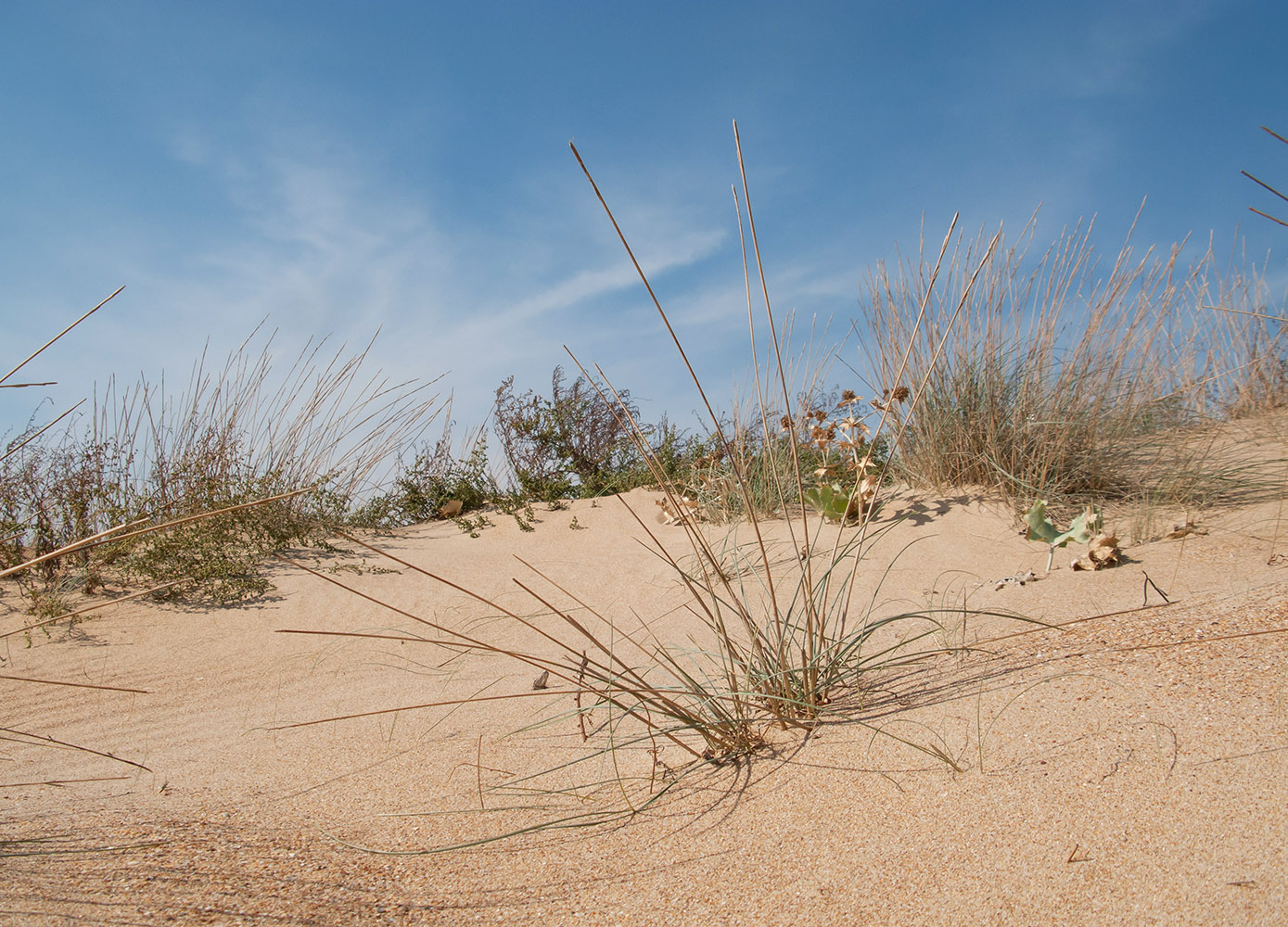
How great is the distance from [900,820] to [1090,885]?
29 cm

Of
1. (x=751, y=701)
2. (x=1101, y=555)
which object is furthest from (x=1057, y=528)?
(x=751, y=701)

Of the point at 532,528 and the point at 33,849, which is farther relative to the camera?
the point at 532,528

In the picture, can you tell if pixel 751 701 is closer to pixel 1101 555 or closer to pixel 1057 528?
pixel 1101 555

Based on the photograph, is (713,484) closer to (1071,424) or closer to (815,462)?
(815,462)

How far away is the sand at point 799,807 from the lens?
3.73 feet

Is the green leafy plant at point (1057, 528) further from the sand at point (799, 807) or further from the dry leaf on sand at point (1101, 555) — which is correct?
the sand at point (799, 807)

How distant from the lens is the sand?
1.14 metres

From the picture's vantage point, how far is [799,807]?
4.62 ft

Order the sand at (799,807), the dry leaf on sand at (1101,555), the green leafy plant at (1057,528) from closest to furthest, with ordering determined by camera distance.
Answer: the sand at (799,807), the dry leaf on sand at (1101,555), the green leafy plant at (1057,528)

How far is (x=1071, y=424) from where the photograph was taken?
4.12 m

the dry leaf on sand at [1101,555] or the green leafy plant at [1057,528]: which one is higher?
the green leafy plant at [1057,528]

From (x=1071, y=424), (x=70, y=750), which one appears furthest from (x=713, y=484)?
(x=70, y=750)

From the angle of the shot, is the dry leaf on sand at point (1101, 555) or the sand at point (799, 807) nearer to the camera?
the sand at point (799, 807)

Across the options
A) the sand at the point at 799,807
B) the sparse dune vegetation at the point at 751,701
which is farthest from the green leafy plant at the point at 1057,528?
the sand at the point at 799,807
